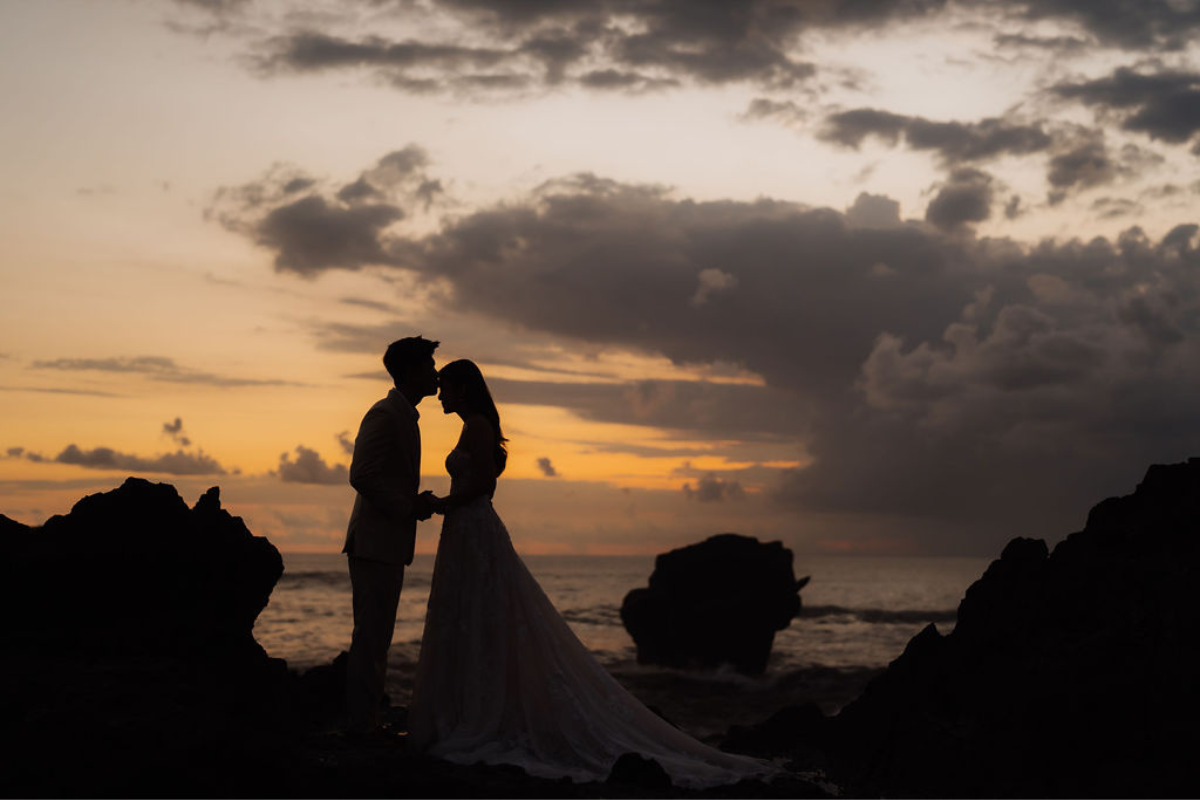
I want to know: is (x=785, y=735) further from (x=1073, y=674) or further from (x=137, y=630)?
(x=137, y=630)

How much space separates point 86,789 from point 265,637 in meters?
53.7

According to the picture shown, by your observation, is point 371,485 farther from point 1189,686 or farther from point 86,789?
point 1189,686

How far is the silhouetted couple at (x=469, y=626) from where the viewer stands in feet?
29.4

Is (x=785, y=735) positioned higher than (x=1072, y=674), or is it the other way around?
(x=1072, y=674)

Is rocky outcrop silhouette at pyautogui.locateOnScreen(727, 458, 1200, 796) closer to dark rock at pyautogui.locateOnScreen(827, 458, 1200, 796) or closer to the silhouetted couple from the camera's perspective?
dark rock at pyautogui.locateOnScreen(827, 458, 1200, 796)

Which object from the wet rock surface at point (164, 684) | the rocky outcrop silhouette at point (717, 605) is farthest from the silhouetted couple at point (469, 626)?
the rocky outcrop silhouette at point (717, 605)

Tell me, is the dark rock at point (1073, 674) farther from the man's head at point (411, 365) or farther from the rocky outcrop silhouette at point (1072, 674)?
the man's head at point (411, 365)

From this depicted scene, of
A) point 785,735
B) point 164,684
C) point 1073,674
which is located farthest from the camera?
point 785,735

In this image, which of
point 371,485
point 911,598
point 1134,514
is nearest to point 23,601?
point 371,485

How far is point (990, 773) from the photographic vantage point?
7566 mm

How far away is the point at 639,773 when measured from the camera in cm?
820

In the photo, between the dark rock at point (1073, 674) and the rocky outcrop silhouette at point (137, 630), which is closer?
the dark rock at point (1073, 674)

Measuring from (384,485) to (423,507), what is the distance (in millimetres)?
420

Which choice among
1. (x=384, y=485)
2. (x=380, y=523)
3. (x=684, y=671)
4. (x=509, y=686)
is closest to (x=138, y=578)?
(x=380, y=523)
